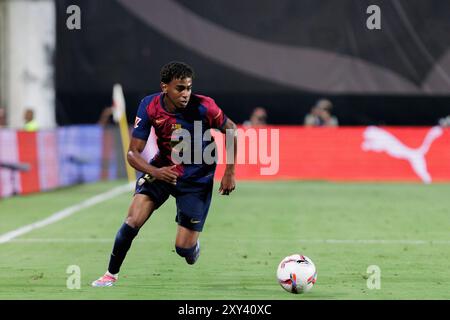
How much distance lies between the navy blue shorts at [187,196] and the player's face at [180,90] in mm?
817

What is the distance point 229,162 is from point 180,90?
0.84 metres

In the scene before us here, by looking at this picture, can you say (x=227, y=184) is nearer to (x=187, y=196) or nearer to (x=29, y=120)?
(x=187, y=196)

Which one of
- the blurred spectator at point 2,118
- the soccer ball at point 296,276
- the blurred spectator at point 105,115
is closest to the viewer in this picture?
the soccer ball at point 296,276

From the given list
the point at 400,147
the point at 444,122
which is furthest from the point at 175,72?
the point at 444,122

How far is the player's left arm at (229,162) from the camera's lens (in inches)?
396

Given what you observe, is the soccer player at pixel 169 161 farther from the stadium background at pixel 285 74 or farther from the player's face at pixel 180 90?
the stadium background at pixel 285 74

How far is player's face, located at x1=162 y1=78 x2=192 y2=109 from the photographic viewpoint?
991 cm

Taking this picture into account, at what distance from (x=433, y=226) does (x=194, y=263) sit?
5916 millimetres

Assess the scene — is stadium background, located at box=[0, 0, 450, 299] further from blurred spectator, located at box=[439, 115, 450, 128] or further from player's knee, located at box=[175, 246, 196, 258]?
player's knee, located at box=[175, 246, 196, 258]

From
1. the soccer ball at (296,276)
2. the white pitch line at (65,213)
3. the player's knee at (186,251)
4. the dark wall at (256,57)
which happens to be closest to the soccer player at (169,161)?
the player's knee at (186,251)

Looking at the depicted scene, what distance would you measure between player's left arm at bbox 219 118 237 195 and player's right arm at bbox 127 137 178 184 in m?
0.46

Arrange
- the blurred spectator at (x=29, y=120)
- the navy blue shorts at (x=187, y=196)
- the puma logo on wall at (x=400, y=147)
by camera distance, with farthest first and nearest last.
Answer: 1. the puma logo on wall at (x=400, y=147)
2. the blurred spectator at (x=29, y=120)
3. the navy blue shorts at (x=187, y=196)

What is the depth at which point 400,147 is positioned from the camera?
2631 cm

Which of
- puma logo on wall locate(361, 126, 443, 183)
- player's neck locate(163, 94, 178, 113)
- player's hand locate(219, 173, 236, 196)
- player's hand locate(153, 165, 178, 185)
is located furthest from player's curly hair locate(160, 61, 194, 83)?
→ puma logo on wall locate(361, 126, 443, 183)
